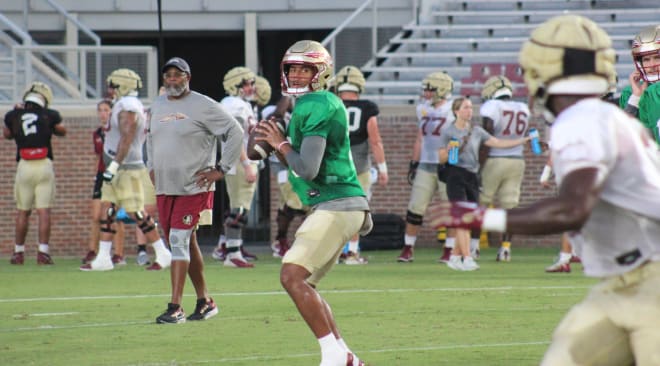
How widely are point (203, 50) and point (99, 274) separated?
1340cm

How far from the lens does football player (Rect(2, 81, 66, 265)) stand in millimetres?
16094

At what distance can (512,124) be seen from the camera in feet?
52.8

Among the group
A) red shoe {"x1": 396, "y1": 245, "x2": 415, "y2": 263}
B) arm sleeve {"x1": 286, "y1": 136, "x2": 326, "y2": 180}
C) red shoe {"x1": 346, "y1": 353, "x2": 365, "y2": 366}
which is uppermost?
arm sleeve {"x1": 286, "y1": 136, "x2": 326, "y2": 180}

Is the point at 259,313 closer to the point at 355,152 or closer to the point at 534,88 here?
the point at 355,152

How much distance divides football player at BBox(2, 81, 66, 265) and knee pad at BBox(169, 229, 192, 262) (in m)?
6.34

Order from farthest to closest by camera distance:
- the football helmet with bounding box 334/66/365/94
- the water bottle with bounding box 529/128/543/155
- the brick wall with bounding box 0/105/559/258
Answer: the brick wall with bounding box 0/105/559/258 < the football helmet with bounding box 334/66/365/94 < the water bottle with bounding box 529/128/543/155

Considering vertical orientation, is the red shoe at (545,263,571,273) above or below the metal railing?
below

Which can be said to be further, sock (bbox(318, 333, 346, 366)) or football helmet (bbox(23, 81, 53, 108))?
football helmet (bbox(23, 81, 53, 108))

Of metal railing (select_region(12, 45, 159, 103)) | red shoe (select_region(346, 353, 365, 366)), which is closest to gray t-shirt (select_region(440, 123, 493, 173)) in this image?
metal railing (select_region(12, 45, 159, 103))

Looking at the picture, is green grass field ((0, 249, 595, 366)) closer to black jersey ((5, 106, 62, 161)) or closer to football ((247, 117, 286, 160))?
football ((247, 117, 286, 160))

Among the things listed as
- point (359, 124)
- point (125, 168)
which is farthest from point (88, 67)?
point (359, 124)

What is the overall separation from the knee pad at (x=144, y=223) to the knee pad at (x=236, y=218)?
0.98 m

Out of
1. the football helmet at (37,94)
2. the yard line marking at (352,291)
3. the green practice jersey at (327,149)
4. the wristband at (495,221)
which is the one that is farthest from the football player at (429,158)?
the wristband at (495,221)

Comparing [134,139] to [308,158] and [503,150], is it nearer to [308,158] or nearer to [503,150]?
[503,150]
